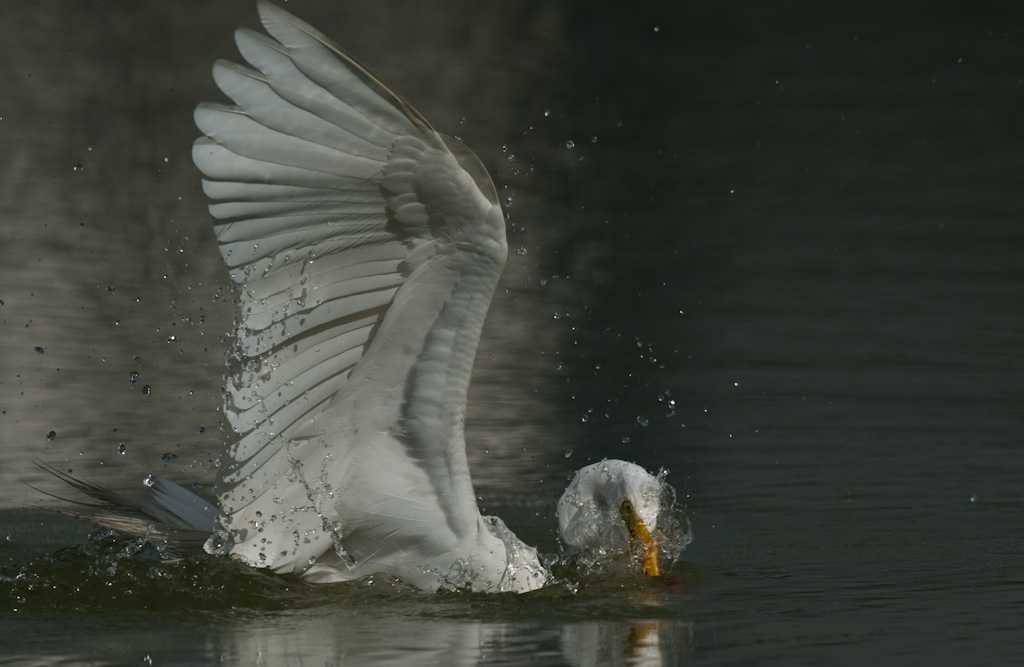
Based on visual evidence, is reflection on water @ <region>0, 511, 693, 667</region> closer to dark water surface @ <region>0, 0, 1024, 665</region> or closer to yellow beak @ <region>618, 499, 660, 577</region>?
A: dark water surface @ <region>0, 0, 1024, 665</region>

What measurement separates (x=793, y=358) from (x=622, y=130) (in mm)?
8048

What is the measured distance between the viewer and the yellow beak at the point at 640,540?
19.4 feet

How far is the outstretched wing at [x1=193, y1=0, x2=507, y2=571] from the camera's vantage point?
482 cm

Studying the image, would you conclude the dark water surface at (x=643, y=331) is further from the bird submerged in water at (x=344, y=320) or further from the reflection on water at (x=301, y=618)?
the bird submerged in water at (x=344, y=320)

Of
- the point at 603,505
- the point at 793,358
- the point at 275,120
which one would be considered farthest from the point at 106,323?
the point at 275,120

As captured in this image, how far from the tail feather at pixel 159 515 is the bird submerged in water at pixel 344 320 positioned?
1cm

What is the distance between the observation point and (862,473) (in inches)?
293

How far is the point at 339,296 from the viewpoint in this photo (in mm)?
5121

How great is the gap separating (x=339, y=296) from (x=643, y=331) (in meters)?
5.24

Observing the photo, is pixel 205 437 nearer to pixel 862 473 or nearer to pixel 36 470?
pixel 36 470

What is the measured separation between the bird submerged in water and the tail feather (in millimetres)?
13

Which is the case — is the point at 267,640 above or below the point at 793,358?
below

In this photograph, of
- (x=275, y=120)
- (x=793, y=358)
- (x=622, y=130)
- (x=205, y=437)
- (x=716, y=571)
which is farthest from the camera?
(x=622, y=130)

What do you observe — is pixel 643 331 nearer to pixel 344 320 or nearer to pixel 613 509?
pixel 613 509
